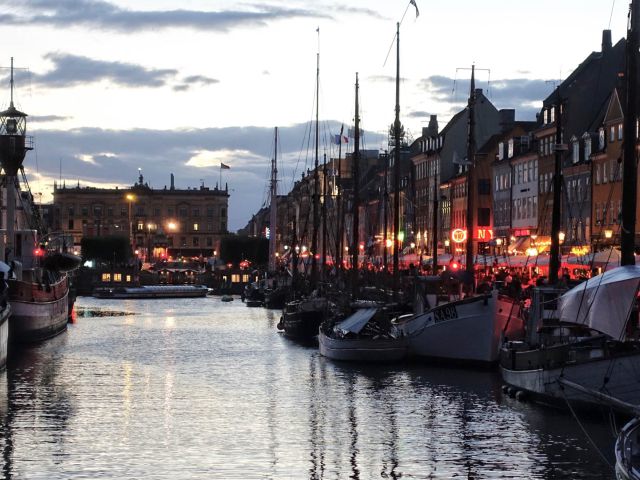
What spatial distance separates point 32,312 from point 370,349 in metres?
21.9

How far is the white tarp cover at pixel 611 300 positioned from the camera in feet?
109

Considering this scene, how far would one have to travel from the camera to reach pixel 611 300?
109ft

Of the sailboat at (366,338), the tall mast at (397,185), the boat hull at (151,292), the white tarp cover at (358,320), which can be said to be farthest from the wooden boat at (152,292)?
the white tarp cover at (358,320)

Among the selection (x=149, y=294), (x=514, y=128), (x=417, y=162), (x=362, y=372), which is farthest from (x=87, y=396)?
(x=149, y=294)

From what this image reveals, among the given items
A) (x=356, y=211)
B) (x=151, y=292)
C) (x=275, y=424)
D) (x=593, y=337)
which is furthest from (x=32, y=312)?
(x=151, y=292)

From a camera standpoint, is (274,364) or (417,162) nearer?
(274,364)

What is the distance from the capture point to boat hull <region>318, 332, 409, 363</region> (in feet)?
195

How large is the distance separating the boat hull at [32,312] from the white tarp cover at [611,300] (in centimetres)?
3871

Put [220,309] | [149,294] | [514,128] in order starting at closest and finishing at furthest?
[514,128]
[220,309]
[149,294]

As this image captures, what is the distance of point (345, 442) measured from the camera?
3719 cm

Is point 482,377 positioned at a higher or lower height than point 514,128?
lower

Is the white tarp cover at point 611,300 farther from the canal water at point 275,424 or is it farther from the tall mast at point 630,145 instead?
the tall mast at point 630,145

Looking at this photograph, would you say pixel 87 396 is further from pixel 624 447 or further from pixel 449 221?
pixel 449 221

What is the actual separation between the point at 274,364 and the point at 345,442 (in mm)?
26794
